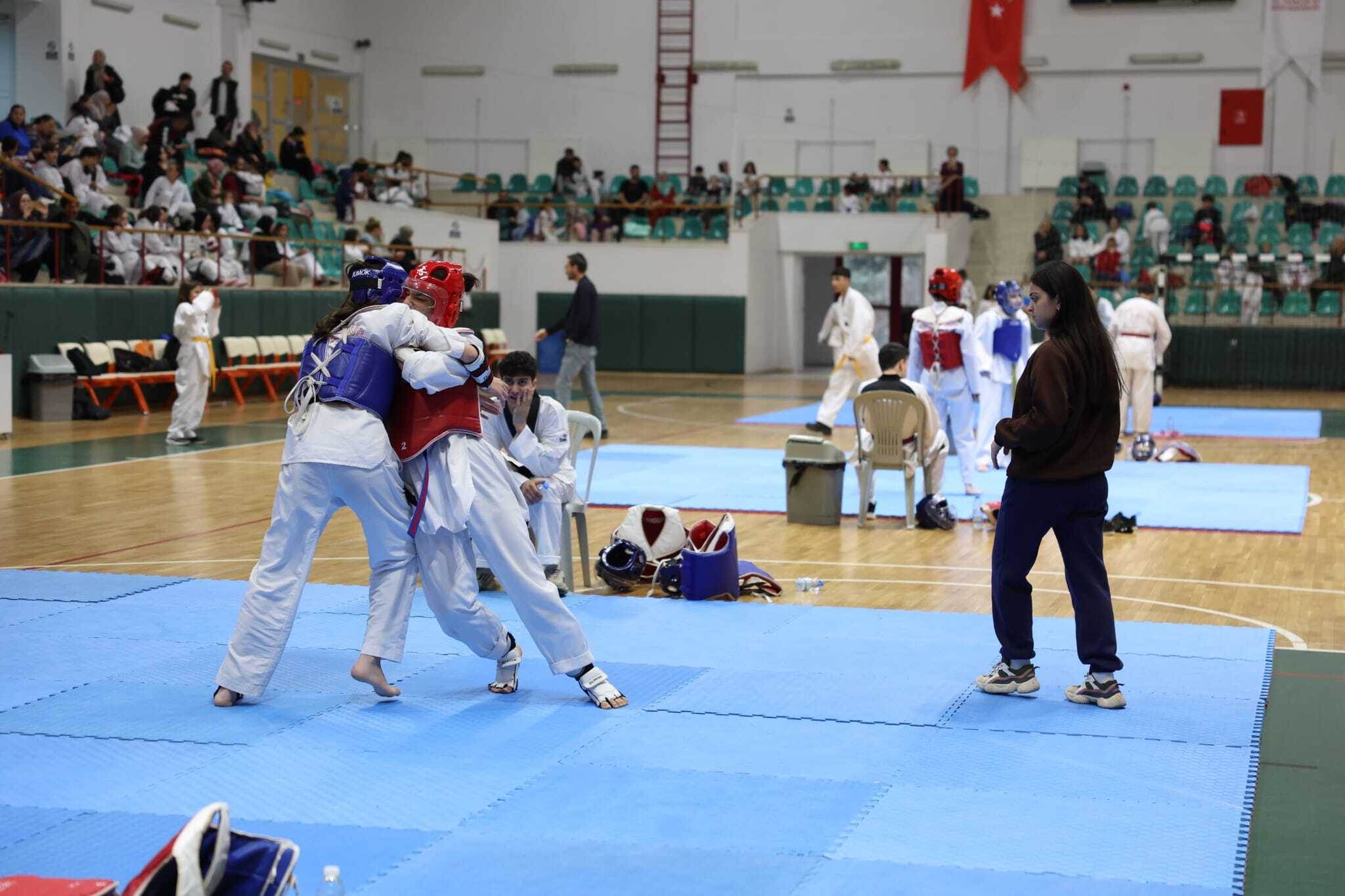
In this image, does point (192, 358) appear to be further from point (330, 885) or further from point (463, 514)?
point (330, 885)

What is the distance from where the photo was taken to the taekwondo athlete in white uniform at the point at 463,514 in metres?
6.20

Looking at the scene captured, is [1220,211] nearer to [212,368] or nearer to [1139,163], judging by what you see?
[1139,163]

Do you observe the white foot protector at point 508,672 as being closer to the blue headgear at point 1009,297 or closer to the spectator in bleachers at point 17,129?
the blue headgear at point 1009,297

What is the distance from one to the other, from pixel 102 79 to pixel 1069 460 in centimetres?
2336

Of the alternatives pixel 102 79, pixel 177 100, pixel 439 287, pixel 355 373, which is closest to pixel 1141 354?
pixel 439 287

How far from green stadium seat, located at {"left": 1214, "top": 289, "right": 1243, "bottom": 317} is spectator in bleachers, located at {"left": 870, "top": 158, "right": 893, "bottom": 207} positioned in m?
6.36

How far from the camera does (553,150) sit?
119ft

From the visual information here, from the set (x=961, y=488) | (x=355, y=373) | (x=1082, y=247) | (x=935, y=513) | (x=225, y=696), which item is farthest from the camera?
(x=1082, y=247)

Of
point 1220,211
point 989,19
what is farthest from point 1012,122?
point 1220,211

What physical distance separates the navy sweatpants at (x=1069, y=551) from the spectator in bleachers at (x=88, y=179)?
18130mm

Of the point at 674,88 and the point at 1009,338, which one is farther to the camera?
the point at 674,88

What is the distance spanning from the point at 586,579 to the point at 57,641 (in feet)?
9.95

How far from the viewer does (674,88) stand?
116 feet

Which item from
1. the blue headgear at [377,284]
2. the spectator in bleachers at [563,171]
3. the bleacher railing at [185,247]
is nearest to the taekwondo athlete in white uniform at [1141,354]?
the blue headgear at [377,284]
